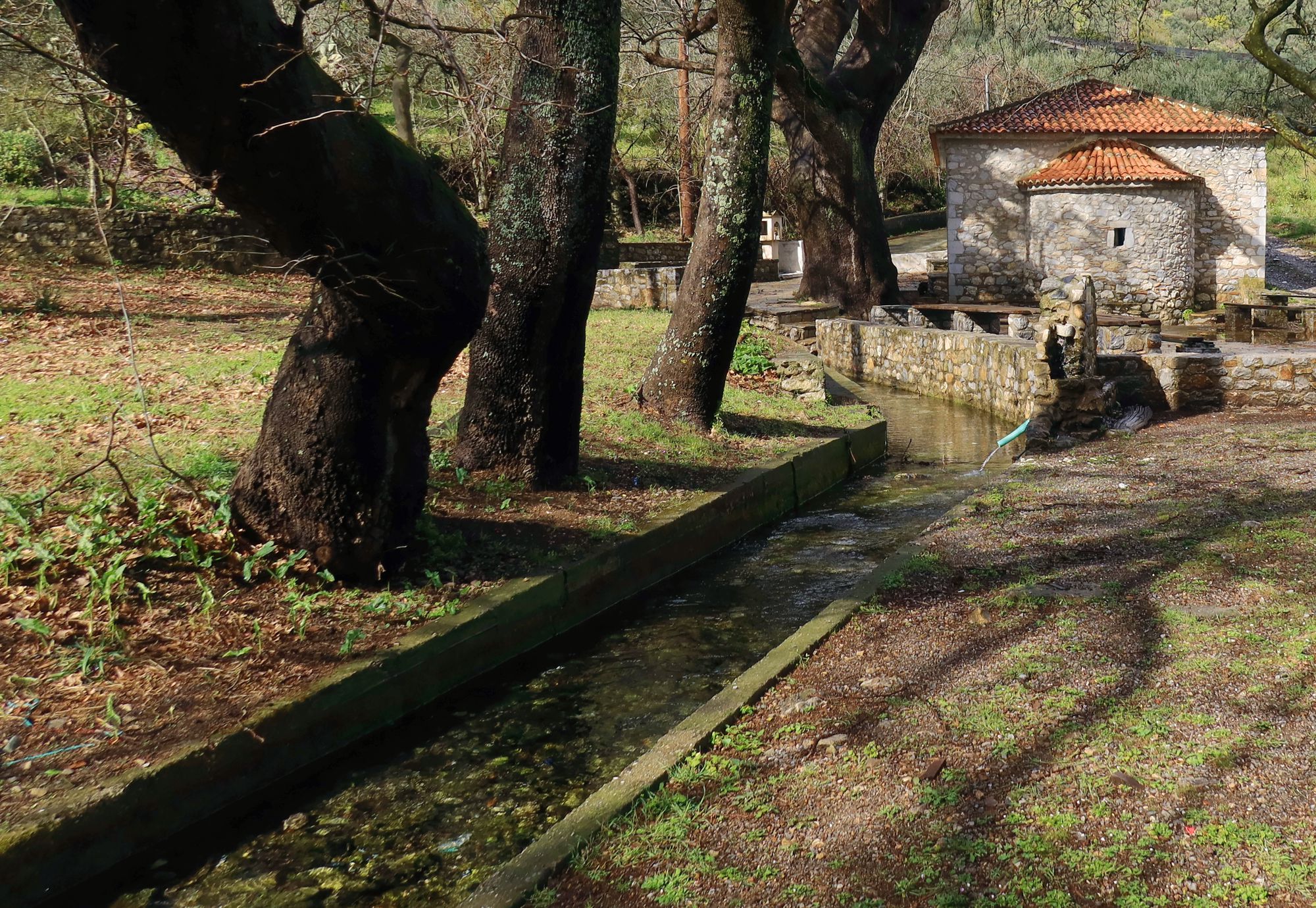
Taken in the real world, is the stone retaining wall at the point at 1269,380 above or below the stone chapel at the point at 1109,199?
below

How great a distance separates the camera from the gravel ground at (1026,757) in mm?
3408

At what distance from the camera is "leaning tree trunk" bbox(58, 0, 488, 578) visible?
471 cm

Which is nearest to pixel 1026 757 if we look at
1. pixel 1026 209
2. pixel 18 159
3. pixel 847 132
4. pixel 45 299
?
pixel 45 299

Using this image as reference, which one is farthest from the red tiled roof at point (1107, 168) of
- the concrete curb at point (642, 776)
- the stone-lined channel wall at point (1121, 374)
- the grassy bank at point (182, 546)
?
the concrete curb at point (642, 776)

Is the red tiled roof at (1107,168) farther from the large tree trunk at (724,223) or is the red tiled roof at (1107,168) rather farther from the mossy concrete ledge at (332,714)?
the mossy concrete ledge at (332,714)

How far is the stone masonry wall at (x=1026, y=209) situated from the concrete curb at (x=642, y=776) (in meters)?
24.1

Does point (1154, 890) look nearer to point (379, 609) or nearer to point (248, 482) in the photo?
point (379, 609)

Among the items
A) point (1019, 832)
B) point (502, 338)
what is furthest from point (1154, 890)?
point (502, 338)

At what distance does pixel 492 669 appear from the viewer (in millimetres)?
6406

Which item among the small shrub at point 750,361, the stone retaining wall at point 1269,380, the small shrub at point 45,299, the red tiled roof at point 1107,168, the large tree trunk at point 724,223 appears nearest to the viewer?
the large tree trunk at point 724,223

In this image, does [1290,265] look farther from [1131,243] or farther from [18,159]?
[18,159]

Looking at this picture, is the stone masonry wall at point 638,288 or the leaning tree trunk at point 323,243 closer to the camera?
the leaning tree trunk at point 323,243

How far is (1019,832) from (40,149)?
78.2ft

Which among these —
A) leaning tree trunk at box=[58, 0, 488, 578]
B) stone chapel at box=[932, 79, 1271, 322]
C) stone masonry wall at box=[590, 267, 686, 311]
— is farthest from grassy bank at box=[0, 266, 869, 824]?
stone chapel at box=[932, 79, 1271, 322]
